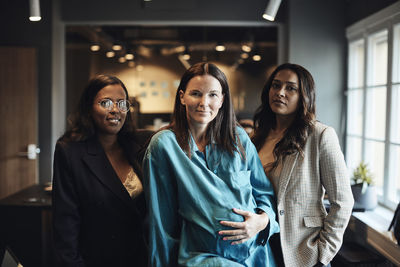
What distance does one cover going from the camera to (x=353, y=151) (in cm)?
425

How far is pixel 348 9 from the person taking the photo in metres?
4.27

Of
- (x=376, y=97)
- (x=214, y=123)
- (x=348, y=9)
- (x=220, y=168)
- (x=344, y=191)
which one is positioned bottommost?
(x=344, y=191)

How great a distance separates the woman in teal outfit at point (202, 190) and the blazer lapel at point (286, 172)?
168 mm

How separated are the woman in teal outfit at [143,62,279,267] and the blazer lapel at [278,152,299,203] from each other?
0.17 metres

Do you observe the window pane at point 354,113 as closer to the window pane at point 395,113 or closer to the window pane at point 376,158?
the window pane at point 376,158

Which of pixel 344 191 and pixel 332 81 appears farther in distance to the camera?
pixel 332 81

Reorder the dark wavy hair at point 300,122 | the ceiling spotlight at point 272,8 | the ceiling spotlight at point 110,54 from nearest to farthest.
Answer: the dark wavy hair at point 300,122 → the ceiling spotlight at point 272,8 → the ceiling spotlight at point 110,54

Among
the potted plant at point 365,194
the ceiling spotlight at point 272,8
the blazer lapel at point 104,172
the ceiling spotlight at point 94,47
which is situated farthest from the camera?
the ceiling spotlight at point 94,47

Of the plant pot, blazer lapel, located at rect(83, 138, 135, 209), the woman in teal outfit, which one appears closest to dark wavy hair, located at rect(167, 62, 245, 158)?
the woman in teal outfit

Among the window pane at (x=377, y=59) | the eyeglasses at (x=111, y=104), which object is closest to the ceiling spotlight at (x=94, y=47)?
the window pane at (x=377, y=59)

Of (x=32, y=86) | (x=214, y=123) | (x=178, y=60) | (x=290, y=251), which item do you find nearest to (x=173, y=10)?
(x=178, y=60)

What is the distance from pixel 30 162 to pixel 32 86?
2.97 feet

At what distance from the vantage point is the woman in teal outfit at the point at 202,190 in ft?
4.91

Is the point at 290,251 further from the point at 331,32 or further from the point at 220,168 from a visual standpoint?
the point at 331,32
